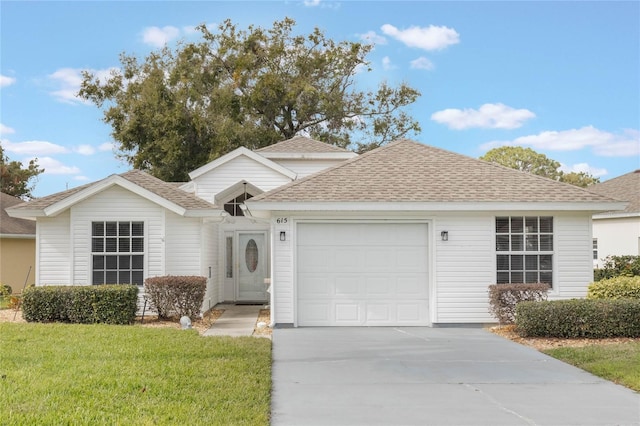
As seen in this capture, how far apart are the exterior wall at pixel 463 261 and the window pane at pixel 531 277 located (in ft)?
1.41

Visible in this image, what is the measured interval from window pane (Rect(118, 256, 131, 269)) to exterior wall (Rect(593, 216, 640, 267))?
17362 mm

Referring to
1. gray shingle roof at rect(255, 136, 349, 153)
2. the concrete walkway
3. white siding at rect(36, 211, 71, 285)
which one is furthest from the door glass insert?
white siding at rect(36, 211, 71, 285)

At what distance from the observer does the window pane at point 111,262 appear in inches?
573

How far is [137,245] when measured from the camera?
576 inches

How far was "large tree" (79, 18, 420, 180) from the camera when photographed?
32.9m

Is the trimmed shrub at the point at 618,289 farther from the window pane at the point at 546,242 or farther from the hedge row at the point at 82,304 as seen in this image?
the hedge row at the point at 82,304

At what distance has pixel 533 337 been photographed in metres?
11.7

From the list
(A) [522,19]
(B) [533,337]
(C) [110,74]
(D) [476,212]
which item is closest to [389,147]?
(D) [476,212]

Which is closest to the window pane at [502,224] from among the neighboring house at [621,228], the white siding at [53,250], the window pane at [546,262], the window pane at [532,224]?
the window pane at [532,224]

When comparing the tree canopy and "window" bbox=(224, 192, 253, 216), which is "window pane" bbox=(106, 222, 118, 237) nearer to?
"window" bbox=(224, 192, 253, 216)

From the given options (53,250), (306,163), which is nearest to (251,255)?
(306,163)

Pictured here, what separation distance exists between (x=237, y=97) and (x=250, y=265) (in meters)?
17.7

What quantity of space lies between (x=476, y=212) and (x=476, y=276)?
4.69ft

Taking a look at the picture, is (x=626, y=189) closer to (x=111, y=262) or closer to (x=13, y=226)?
(x=111, y=262)
